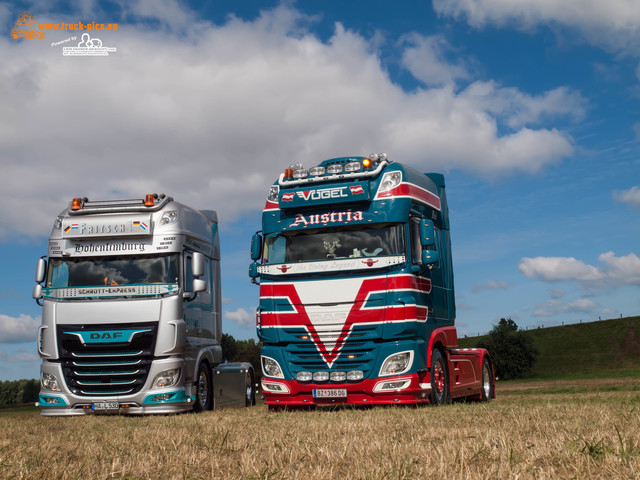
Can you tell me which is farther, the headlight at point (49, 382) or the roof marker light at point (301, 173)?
the headlight at point (49, 382)

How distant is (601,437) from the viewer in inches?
224

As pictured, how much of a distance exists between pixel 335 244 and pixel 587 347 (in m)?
96.0

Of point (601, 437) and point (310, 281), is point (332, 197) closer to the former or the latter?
point (310, 281)

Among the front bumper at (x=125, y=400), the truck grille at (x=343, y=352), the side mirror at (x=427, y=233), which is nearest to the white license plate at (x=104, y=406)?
the front bumper at (x=125, y=400)

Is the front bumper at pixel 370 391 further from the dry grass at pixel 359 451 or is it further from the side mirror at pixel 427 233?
the dry grass at pixel 359 451

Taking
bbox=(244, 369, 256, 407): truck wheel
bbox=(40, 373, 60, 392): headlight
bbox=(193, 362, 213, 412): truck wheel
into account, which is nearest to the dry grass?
bbox=(40, 373, 60, 392): headlight

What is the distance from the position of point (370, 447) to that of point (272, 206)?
8087 millimetres

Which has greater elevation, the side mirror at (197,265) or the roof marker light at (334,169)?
the roof marker light at (334,169)

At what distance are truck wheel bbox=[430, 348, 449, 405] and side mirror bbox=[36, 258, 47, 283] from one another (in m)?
8.11

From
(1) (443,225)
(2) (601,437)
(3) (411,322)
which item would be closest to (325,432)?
(2) (601,437)

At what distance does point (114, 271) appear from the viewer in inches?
570

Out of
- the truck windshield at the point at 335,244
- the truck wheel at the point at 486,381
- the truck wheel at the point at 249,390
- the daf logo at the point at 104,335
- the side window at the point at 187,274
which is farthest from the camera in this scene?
the truck wheel at the point at 249,390

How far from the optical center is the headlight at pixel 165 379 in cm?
1408

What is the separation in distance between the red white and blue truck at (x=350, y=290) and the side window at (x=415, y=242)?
2 cm
